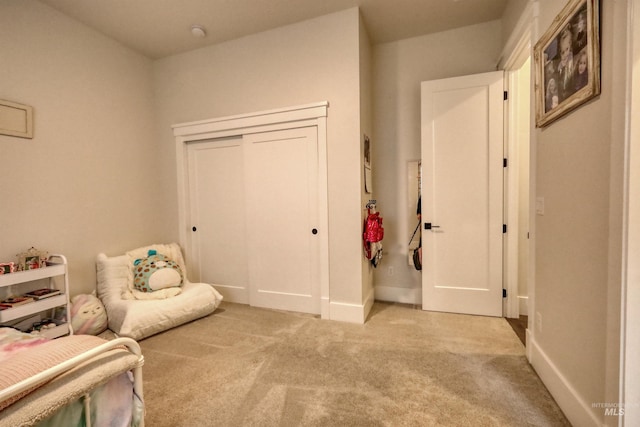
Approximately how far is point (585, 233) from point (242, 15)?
3.05m

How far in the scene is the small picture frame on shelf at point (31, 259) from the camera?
6.75 feet

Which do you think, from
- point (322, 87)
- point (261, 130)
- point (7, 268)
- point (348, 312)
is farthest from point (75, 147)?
point (348, 312)

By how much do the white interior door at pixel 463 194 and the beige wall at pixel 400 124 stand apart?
264 millimetres

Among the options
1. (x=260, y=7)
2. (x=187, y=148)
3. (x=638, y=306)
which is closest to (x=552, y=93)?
(x=638, y=306)

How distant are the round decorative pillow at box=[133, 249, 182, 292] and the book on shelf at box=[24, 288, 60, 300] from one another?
0.58 m

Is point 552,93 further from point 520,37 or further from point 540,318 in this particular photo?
point 540,318

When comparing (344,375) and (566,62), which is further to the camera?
(344,375)

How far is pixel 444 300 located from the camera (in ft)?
9.00

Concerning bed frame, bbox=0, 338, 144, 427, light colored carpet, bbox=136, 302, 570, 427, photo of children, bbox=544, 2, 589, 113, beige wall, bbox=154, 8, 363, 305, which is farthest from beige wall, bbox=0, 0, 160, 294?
photo of children, bbox=544, 2, 589, 113

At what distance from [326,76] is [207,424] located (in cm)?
275

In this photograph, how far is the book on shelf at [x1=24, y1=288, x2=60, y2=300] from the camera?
6.73 ft

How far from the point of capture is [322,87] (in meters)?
2.58

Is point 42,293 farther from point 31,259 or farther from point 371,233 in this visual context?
point 371,233

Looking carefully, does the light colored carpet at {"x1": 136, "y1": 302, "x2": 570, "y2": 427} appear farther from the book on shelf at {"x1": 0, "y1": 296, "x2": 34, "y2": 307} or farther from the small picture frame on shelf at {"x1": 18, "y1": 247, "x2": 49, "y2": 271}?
the small picture frame on shelf at {"x1": 18, "y1": 247, "x2": 49, "y2": 271}
